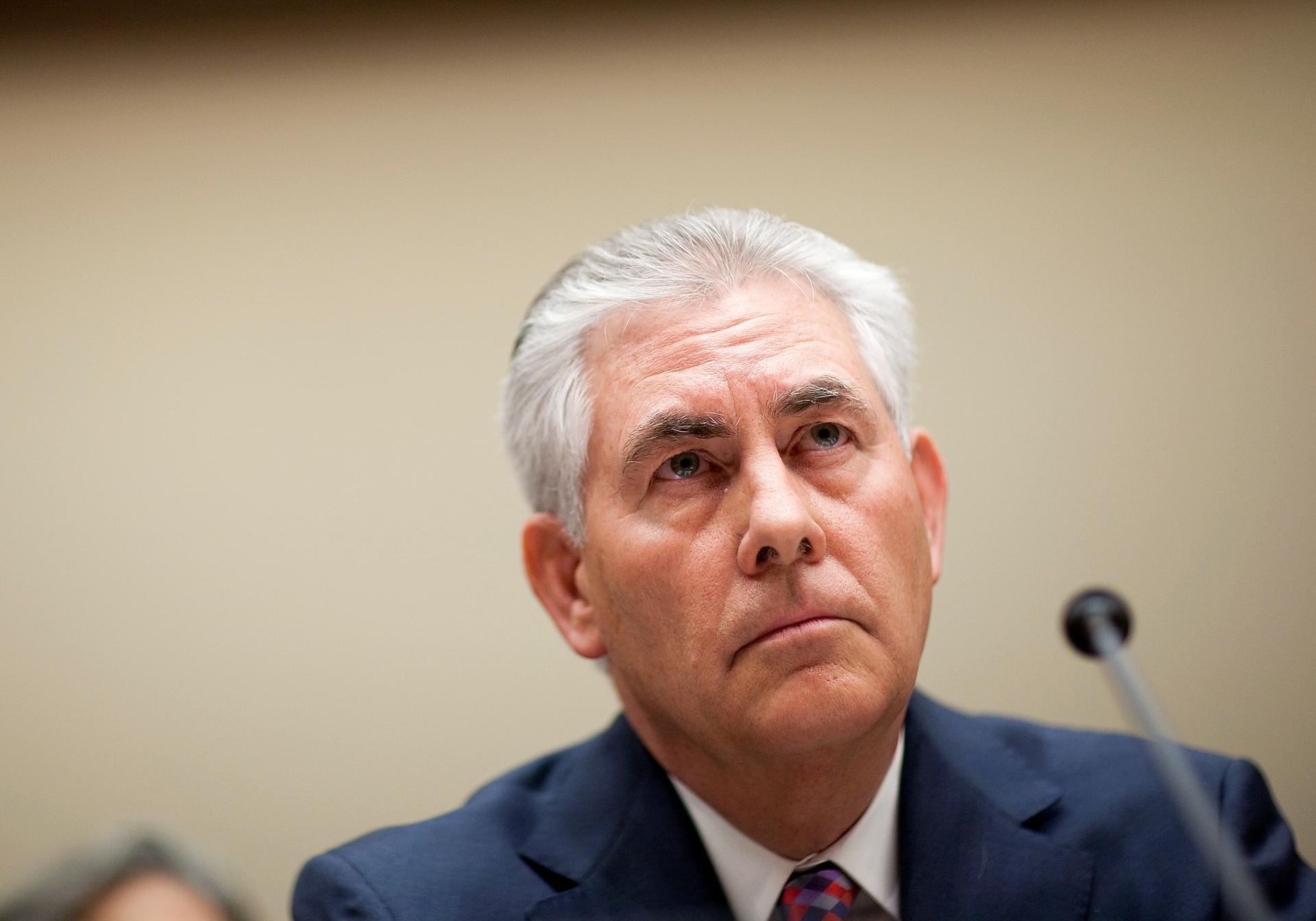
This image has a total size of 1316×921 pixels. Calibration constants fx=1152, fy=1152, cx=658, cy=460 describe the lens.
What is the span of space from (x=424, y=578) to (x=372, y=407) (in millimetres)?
380

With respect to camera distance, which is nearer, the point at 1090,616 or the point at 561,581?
the point at 1090,616

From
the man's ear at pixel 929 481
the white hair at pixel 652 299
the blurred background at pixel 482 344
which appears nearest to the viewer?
the white hair at pixel 652 299

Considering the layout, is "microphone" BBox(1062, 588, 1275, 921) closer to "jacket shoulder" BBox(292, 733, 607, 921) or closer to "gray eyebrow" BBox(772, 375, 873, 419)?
"gray eyebrow" BBox(772, 375, 873, 419)

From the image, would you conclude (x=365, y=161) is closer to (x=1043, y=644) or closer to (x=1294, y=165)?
(x=1043, y=644)

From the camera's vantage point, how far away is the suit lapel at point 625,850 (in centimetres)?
167

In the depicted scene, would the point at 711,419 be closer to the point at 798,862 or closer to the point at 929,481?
the point at 929,481

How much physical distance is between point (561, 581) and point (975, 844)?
0.75 metres

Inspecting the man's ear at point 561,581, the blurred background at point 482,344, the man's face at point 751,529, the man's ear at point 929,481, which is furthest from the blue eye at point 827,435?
the blurred background at point 482,344

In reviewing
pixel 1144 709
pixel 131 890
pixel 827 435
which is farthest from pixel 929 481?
pixel 131 890

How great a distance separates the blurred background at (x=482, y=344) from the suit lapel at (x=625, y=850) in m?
0.67

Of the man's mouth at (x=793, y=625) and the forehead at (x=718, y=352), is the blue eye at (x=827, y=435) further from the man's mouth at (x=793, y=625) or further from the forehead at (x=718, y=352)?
the man's mouth at (x=793, y=625)

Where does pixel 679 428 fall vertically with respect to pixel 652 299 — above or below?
below

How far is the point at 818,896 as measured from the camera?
65.8 inches

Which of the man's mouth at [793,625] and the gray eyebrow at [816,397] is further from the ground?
the gray eyebrow at [816,397]
